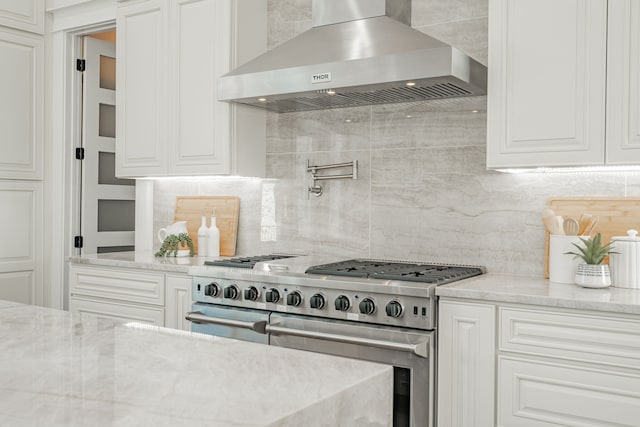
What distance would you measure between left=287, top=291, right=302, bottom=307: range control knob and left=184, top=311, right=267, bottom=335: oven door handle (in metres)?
0.18

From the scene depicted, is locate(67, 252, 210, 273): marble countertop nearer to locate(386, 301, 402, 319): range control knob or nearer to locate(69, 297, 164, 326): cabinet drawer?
locate(69, 297, 164, 326): cabinet drawer

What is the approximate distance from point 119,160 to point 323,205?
4.60 feet

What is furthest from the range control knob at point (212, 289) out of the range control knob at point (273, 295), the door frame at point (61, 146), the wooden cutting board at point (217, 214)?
the door frame at point (61, 146)


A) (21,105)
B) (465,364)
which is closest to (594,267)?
(465,364)

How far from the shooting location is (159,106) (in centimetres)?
373

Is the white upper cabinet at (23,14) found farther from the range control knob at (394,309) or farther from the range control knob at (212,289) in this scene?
the range control knob at (394,309)

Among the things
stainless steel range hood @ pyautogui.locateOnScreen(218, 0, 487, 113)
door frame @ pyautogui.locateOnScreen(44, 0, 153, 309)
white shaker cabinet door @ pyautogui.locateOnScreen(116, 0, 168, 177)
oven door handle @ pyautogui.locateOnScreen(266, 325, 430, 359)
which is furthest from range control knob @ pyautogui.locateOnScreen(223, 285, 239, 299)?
door frame @ pyautogui.locateOnScreen(44, 0, 153, 309)

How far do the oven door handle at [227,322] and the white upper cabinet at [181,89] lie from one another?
0.87 metres

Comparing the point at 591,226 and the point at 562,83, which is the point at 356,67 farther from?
the point at 591,226

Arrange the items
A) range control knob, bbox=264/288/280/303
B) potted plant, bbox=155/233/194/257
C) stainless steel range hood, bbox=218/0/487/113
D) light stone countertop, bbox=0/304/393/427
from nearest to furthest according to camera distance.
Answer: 1. light stone countertop, bbox=0/304/393/427
2. stainless steel range hood, bbox=218/0/487/113
3. range control knob, bbox=264/288/280/303
4. potted plant, bbox=155/233/194/257

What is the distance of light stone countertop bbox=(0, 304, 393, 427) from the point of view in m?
0.87

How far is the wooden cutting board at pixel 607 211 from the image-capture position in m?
2.65

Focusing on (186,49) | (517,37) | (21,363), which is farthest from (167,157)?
(21,363)

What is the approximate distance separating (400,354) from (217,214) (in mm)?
1849
